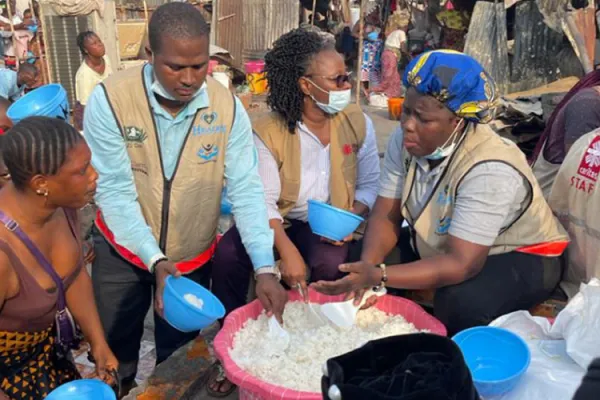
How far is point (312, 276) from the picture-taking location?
2.96 m

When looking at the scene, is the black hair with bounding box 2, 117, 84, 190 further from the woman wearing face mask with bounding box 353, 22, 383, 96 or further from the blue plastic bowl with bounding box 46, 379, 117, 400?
the woman wearing face mask with bounding box 353, 22, 383, 96

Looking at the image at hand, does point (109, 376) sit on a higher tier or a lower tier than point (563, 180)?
lower

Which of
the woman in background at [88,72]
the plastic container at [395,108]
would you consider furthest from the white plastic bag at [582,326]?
the plastic container at [395,108]

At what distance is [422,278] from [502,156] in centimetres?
58

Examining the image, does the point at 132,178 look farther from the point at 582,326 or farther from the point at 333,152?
the point at 582,326

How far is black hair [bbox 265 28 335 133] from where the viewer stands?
310cm

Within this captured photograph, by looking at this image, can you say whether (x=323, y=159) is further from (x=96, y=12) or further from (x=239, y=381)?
(x=96, y=12)

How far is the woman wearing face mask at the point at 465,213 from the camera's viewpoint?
2318 millimetres

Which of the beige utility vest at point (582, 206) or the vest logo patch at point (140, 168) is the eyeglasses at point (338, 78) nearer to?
the vest logo patch at point (140, 168)

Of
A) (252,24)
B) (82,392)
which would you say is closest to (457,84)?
(82,392)

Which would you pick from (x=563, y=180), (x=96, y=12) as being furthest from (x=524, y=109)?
(x=96, y=12)

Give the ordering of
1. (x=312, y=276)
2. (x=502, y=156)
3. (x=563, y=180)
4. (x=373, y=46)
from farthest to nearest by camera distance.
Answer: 1. (x=373, y=46)
2. (x=312, y=276)
3. (x=563, y=180)
4. (x=502, y=156)

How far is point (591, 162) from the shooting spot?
98.9 inches

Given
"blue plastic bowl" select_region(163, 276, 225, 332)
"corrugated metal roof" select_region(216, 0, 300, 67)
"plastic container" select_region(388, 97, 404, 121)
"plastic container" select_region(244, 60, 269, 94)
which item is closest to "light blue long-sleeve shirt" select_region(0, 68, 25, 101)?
"blue plastic bowl" select_region(163, 276, 225, 332)
